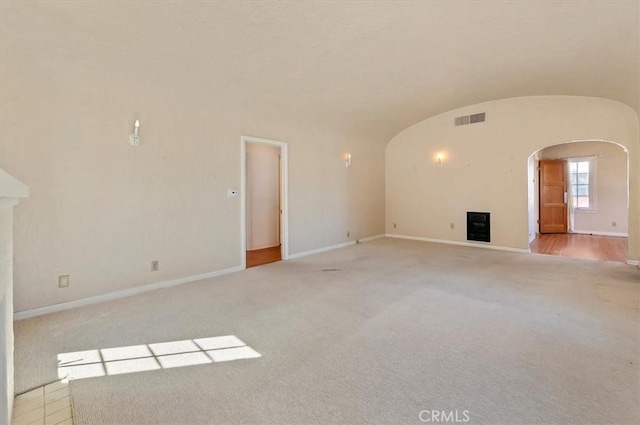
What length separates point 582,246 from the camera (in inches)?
257

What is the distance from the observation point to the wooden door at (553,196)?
8.46 metres

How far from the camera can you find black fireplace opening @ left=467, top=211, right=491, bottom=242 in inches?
255

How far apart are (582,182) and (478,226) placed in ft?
14.7

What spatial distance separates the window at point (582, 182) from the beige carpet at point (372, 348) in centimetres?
518

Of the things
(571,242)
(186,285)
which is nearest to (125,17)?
(186,285)

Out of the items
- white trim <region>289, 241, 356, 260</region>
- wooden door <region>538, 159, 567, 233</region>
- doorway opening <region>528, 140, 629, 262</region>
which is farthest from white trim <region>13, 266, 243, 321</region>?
wooden door <region>538, 159, 567, 233</region>

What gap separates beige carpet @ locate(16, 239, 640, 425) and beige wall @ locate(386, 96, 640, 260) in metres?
2.18

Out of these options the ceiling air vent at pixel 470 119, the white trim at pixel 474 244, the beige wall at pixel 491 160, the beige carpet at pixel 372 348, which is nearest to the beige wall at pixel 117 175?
the beige carpet at pixel 372 348

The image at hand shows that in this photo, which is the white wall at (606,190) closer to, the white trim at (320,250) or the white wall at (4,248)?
the white trim at (320,250)

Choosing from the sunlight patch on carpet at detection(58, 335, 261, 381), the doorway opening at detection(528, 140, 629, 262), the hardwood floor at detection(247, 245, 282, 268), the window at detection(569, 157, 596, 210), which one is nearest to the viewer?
the sunlight patch on carpet at detection(58, 335, 261, 381)

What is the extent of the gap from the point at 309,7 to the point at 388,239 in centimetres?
588

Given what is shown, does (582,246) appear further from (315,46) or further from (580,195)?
(315,46)

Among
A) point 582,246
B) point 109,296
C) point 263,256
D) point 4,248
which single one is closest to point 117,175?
point 109,296

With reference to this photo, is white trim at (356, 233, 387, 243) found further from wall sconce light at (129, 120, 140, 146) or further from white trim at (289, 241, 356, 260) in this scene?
wall sconce light at (129, 120, 140, 146)
